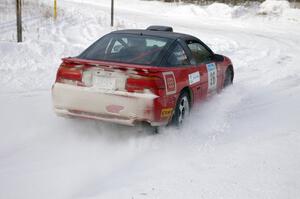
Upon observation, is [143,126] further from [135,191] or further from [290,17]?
[290,17]

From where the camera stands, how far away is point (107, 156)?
491 cm

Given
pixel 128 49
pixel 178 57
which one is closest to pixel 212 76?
pixel 178 57

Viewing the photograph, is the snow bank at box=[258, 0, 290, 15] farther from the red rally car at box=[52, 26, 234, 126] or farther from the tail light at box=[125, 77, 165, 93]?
the tail light at box=[125, 77, 165, 93]

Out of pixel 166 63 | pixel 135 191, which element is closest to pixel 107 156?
pixel 135 191

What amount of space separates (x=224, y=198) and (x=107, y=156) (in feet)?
5.41

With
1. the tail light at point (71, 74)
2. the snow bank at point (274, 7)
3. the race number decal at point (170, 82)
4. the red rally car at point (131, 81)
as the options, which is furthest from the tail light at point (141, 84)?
the snow bank at point (274, 7)

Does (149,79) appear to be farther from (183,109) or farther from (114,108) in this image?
(183,109)

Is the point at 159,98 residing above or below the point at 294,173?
above

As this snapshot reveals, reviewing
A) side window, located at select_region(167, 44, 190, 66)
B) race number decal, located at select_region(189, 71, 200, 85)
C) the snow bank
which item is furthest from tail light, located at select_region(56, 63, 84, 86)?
the snow bank

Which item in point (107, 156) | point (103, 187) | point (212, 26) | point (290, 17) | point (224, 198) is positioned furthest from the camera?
point (290, 17)

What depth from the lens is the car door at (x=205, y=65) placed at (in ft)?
21.4

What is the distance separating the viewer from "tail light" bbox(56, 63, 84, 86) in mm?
5301

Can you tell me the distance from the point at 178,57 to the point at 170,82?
0.73m

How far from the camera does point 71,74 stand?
536 cm
